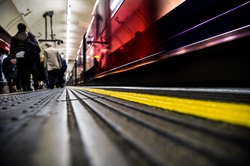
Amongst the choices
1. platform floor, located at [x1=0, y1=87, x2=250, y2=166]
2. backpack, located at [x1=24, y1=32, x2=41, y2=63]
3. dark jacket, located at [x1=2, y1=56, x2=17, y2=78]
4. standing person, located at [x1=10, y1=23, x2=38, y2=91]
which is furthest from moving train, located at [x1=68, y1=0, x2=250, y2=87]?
dark jacket, located at [x1=2, y1=56, x2=17, y2=78]

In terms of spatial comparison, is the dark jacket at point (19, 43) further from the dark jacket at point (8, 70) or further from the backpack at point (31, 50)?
the dark jacket at point (8, 70)

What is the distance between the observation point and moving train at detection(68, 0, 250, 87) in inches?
46.1

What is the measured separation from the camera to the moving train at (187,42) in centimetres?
117

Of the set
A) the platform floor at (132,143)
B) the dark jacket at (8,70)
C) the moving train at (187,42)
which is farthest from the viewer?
the dark jacket at (8,70)

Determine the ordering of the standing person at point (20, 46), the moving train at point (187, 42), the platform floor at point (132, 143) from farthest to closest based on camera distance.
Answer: the standing person at point (20, 46), the moving train at point (187, 42), the platform floor at point (132, 143)

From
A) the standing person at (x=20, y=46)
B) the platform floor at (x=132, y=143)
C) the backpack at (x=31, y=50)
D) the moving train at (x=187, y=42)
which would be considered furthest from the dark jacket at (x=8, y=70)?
the platform floor at (x=132, y=143)

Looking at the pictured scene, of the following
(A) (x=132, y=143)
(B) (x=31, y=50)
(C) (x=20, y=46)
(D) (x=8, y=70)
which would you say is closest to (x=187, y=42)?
(A) (x=132, y=143)

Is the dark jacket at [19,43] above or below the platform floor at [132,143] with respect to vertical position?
above

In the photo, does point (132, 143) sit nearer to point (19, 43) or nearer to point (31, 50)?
point (31, 50)

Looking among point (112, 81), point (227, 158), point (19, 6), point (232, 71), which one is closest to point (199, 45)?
point (232, 71)

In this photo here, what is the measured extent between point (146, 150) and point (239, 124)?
0.24 meters

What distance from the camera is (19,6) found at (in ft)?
27.4

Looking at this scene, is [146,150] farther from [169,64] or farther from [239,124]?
[169,64]

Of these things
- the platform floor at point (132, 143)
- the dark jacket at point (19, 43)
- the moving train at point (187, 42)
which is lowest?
the platform floor at point (132, 143)
